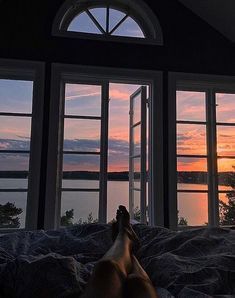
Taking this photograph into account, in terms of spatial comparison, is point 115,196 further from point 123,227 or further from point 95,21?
Answer: point 123,227

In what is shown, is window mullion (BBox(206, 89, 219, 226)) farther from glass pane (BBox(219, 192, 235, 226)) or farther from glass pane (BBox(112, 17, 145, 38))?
glass pane (BBox(112, 17, 145, 38))

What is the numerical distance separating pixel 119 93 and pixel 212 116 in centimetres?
135

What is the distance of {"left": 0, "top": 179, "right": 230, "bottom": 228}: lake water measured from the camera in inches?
134

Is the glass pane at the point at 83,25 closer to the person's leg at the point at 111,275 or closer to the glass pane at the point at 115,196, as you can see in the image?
the glass pane at the point at 115,196

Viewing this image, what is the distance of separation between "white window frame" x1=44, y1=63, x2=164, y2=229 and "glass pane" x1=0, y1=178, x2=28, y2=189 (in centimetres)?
29

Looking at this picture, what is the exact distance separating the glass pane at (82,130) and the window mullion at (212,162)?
137 centimetres

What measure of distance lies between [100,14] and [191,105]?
1.54 m

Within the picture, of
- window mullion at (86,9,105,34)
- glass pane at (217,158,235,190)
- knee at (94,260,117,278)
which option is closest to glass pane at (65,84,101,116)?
window mullion at (86,9,105,34)

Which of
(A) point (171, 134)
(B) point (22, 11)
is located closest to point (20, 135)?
(B) point (22, 11)

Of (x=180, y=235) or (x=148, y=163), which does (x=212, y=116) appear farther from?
(x=180, y=235)

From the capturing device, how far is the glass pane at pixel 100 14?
3.74 m

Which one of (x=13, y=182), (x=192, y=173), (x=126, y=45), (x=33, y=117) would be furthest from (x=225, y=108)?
(x=13, y=182)

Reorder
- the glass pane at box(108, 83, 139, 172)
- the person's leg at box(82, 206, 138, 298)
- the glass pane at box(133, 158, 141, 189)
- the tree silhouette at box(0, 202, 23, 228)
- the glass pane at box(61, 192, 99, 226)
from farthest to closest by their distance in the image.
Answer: the glass pane at box(108, 83, 139, 172)
the glass pane at box(133, 158, 141, 189)
the glass pane at box(61, 192, 99, 226)
the tree silhouette at box(0, 202, 23, 228)
the person's leg at box(82, 206, 138, 298)

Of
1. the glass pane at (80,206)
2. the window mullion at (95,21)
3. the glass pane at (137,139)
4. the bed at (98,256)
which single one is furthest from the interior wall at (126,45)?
the bed at (98,256)
